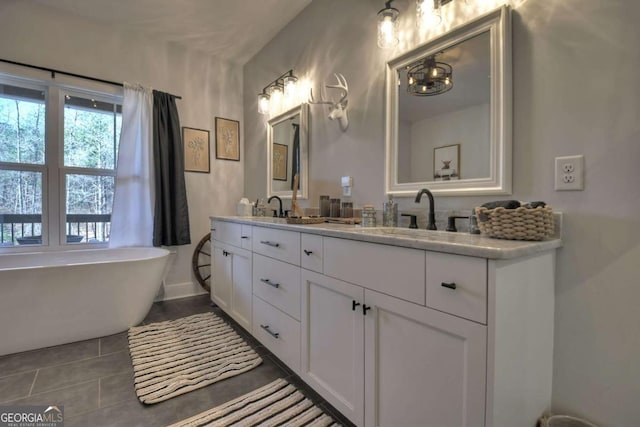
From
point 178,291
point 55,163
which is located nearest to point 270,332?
point 178,291

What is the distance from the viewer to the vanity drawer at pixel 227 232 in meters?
2.32

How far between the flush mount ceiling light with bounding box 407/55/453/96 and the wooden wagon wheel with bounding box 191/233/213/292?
272cm

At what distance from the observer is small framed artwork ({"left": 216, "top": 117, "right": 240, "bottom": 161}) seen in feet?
11.5

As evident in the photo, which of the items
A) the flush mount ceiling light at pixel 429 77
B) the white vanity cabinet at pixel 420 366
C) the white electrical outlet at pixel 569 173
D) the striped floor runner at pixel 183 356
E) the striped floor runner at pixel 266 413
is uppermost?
the flush mount ceiling light at pixel 429 77

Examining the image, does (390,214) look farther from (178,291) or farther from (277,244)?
(178,291)

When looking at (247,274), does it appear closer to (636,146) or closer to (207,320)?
(207,320)

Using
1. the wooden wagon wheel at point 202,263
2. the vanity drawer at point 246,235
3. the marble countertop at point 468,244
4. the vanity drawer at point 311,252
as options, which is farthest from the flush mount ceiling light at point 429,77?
the wooden wagon wheel at point 202,263

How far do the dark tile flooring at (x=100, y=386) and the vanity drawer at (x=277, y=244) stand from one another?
72 cm

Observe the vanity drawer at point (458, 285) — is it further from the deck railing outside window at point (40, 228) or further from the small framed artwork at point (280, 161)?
the deck railing outside window at point (40, 228)

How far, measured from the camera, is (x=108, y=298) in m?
2.30

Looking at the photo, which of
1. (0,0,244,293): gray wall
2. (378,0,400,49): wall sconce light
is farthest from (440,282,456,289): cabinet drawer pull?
(0,0,244,293): gray wall

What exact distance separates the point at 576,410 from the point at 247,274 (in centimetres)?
184

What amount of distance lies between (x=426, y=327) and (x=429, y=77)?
130 cm

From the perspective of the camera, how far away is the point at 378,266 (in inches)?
45.8
